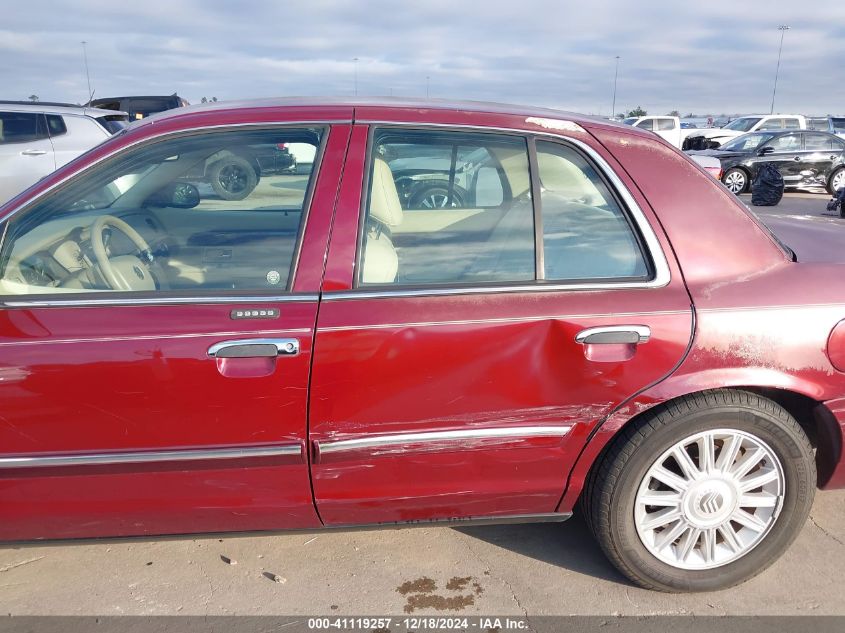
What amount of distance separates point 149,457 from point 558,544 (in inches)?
64.1

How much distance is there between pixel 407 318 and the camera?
2.09 metres

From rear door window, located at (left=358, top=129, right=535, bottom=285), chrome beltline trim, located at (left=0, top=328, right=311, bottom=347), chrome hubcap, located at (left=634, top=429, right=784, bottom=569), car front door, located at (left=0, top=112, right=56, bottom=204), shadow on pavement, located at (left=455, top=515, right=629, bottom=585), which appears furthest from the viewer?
car front door, located at (left=0, top=112, right=56, bottom=204)

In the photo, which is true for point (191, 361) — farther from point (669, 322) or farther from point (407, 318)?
point (669, 322)

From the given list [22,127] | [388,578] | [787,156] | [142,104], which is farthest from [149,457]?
[142,104]

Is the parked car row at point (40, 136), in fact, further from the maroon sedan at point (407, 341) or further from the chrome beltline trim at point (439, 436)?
the chrome beltline trim at point (439, 436)

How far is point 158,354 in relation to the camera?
2018 millimetres

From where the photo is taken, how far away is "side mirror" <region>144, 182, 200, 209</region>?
94.3 inches

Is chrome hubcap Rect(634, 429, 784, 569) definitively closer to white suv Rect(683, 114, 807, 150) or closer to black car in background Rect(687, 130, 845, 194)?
black car in background Rect(687, 130, 845, 194)

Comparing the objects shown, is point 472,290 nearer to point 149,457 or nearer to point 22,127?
point 149,457

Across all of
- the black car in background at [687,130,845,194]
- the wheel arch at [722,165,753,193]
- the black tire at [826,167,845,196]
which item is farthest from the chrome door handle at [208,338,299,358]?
the black tire at [826,167,845,196]

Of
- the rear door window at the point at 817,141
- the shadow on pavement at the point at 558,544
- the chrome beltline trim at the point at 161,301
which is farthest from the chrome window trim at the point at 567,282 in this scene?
the rear door window at the point at 817,141

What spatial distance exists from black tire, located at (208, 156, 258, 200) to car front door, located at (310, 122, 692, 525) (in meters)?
0.46

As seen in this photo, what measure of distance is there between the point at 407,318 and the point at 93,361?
95 cm

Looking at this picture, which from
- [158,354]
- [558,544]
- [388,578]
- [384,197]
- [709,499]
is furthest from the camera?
[558,544]
